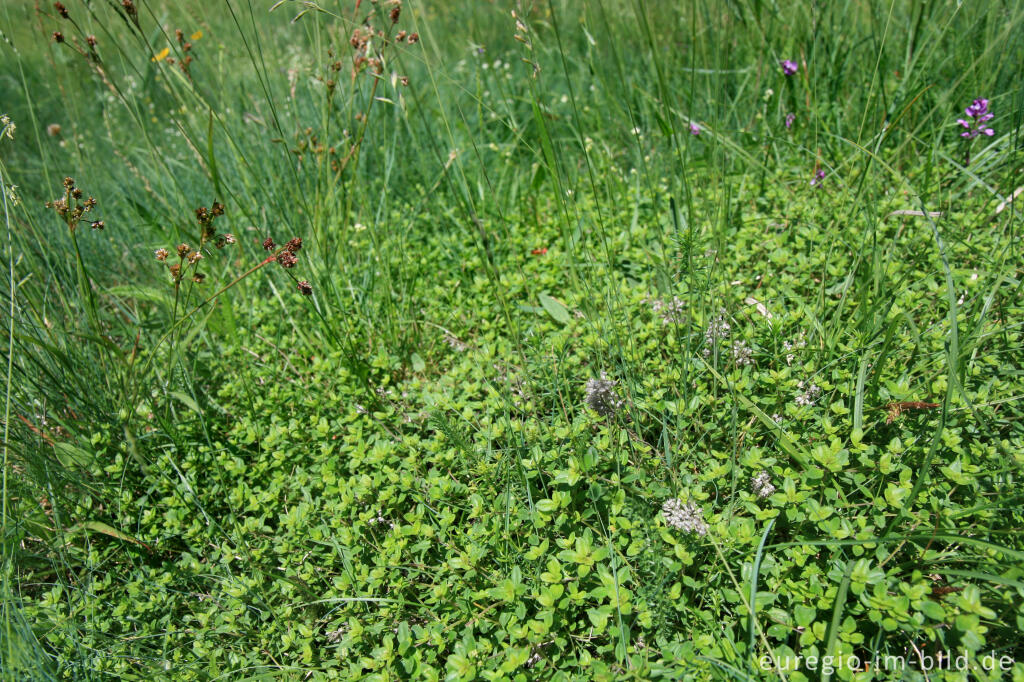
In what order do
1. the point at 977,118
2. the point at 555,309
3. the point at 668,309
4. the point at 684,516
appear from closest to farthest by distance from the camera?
the point at 684,516, the point at 668,309, the point at 555,309, the point at 977,118

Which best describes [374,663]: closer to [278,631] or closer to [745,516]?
[278,631]

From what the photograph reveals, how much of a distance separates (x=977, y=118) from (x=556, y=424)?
2200mm

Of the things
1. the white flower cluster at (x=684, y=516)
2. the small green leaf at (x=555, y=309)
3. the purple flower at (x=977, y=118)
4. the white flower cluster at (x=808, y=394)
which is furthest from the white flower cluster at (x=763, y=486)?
the purple flower at (x=977, y=118)

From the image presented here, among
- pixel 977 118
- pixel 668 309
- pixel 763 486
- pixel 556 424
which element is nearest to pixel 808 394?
pixel 763 486

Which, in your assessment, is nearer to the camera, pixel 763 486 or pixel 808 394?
pixel 763 486

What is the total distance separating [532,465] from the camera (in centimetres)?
166

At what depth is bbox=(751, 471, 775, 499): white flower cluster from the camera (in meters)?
1.51

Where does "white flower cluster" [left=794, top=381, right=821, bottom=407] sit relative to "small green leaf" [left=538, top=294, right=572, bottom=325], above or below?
below

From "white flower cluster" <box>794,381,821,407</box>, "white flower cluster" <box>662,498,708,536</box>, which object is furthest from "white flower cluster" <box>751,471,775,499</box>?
"white flower cluster" <box>794,381,821,407</box>

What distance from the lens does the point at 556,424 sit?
5.81ft

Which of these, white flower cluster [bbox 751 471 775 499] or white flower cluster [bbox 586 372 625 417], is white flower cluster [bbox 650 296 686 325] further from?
white flower cluster [bbox 751 471 775 499]

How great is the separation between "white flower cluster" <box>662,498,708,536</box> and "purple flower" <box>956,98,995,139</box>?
6.70 ft

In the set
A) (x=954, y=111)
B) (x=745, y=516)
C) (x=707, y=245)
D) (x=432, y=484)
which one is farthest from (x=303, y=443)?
(x=954, y=111)

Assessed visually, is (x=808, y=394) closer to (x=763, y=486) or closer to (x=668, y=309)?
(x=763, y=486)
